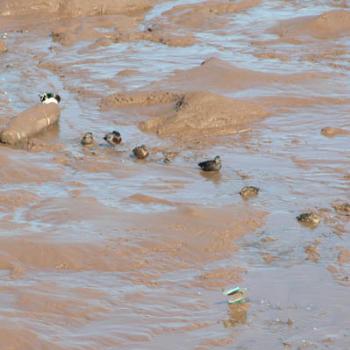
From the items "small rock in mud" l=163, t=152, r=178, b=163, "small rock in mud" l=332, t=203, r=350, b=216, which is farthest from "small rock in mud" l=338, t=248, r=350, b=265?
"small rock in mud" l=163, t=152, r=178, b=163

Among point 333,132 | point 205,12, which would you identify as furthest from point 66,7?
point 333,132

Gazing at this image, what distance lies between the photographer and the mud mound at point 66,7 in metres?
16.8

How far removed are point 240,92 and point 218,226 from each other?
4.15 meters

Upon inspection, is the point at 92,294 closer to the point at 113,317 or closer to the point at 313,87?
the point at 113,317

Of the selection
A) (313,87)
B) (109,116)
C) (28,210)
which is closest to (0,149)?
(28,210)

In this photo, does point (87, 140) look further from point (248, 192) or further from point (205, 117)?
point (248, 192)

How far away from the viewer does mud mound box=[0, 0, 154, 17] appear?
16.8 meters

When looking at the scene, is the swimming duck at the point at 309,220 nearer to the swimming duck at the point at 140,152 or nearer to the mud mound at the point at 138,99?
the swimming duck at the point at 140,152

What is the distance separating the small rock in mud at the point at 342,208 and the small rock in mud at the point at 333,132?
2105 millimetres

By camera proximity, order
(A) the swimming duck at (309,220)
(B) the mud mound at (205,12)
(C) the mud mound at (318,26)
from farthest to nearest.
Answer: (B) the mud mound at (205,12), (C) the mud mound at (318,26), (A) the swimming duck at (309,220)

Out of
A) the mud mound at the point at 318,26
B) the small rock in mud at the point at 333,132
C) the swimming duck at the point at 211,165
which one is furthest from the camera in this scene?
the mud mound at the point at 318,26

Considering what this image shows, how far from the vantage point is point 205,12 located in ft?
53.6

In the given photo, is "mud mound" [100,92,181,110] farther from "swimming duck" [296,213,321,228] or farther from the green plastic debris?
the green plastic debris

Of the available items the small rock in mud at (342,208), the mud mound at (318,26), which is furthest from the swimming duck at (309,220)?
the mud mound at (318,26)
